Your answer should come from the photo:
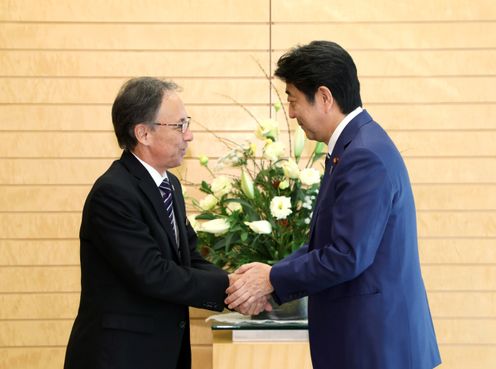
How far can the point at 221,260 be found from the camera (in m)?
3.32

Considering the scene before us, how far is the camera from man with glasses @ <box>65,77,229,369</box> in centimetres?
255

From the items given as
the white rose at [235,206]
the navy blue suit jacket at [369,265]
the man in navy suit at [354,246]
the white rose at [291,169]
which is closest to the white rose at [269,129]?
the white rose at [291,169]

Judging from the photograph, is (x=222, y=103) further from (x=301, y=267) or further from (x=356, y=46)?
(x=301, y=267)

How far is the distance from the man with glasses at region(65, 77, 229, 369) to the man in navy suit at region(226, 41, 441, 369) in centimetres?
37

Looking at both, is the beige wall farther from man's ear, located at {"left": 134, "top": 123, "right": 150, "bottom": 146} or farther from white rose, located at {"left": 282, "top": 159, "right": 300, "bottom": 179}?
man's ear, located at {"left": 134, "top": 123, "right": 150, "bottom": 146}

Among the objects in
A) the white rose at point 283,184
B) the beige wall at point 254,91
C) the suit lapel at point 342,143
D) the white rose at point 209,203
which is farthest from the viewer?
the beige wall at point 254,91

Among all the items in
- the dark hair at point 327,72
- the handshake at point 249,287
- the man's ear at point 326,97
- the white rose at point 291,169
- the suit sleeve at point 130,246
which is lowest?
the handshake at point 249,287

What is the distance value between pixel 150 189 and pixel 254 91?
146 centimetres

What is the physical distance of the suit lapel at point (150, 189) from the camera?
2662 mm

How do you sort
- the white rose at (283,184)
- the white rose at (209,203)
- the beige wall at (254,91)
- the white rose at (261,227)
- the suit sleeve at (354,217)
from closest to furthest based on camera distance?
the suit sleeve at (354,217), the white rose at (261,227), the white rose at (283,184), the white rose at (209,203), the beige wall at (254,91)

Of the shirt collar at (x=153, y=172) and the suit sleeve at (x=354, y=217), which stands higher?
the shirt collar at (x=153, y=172)

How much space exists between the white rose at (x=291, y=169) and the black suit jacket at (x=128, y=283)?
70 cm

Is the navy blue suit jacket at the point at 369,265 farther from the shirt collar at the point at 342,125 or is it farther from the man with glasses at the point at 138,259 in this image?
the man with glasses at the point at 138,259

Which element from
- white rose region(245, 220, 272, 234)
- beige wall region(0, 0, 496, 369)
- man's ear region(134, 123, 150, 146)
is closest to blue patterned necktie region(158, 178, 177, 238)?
man's ear region(134, 123, 150, 146)
